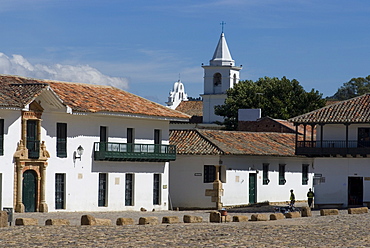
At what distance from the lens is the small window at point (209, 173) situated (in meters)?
46.3

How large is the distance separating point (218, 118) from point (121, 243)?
89505 mm

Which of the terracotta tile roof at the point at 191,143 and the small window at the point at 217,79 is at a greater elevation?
the small window at the point at 217,79

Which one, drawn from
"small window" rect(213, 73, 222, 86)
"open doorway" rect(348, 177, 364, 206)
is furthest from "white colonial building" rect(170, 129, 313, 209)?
"small window" rect(213, 73, 222, 86)

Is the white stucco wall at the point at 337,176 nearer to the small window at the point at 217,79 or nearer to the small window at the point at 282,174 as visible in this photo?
the small window at the point at 282,174

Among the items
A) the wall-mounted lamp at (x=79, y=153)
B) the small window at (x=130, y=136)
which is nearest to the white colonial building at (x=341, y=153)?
the small window at (x=130, y=136)

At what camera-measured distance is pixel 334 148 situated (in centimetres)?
4369

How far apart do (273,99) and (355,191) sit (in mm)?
37741

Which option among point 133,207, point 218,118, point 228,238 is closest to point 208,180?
point 133,207

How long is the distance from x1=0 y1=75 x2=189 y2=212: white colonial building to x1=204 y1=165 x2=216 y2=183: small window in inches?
95.1

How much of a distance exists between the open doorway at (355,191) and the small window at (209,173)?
6.78m

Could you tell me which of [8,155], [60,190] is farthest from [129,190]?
[8,155]

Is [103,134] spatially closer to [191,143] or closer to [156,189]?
[156,189]

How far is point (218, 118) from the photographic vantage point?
110 meters

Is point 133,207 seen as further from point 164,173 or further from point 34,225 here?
point 34,225
